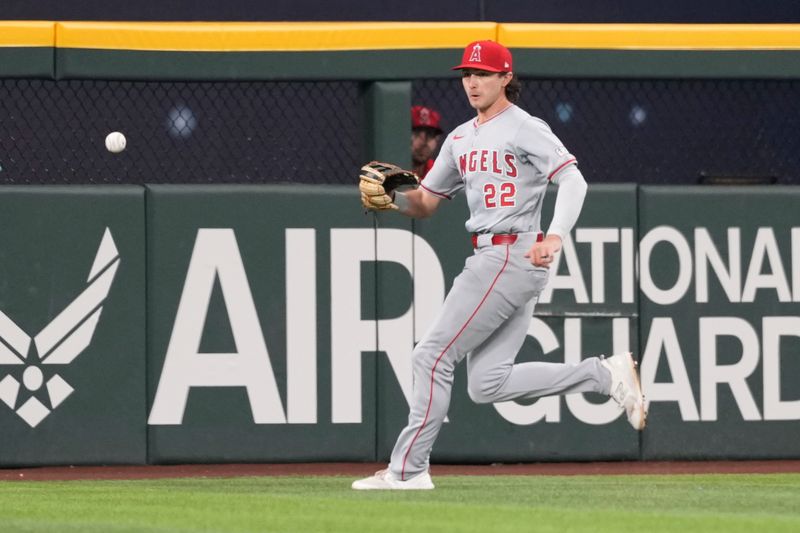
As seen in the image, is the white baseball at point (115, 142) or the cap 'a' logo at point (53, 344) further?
the white baseball at point (115, 142)

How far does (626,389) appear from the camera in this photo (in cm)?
692

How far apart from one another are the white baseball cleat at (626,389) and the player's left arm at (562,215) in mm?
678

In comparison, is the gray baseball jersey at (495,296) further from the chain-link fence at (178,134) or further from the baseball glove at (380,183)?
the chain-link fence at (178,134)

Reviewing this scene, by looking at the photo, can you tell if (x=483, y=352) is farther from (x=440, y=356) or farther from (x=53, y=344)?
(x=53, y=344)

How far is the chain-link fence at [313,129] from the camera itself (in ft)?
37.6

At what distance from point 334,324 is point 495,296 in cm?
210

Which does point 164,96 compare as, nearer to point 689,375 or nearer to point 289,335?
point 289,335

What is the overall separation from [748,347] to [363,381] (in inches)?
82.9

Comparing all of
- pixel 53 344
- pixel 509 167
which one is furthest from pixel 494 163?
pixel 53 344

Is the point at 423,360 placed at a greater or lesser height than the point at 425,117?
lesser

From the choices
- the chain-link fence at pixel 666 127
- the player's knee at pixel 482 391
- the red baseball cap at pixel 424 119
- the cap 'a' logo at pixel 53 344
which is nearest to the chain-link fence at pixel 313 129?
the chain-link fence at pixel 666 127

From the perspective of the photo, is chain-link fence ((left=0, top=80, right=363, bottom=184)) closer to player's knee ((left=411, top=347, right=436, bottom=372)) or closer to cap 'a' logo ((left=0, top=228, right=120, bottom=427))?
cap 'a' logo ((left=0, top=228, right=120, bottom=427))

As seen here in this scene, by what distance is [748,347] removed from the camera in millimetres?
8922

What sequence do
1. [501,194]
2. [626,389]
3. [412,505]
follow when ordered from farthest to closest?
[626,389]
[501,194]
[412,505]
